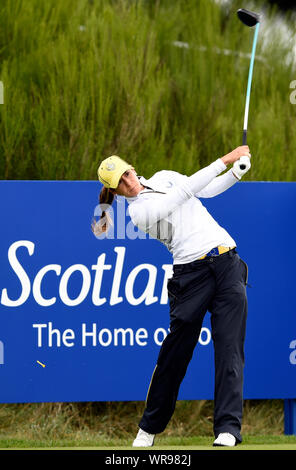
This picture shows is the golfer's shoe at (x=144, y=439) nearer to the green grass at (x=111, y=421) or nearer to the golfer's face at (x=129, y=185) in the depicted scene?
the green grass at (x=111, y=421)

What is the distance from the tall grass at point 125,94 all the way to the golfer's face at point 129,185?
2.23 metres

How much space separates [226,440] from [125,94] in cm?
403

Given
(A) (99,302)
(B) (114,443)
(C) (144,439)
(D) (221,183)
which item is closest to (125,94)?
(A) (99,302)

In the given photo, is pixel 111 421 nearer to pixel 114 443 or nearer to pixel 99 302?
pixel 114 443

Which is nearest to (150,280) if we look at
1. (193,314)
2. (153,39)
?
(193,314)

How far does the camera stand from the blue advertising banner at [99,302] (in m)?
5.45

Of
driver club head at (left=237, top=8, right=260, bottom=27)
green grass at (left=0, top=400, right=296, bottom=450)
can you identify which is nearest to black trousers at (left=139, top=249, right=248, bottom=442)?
green grass at (left=0, top=400, right=296, bottom=450)

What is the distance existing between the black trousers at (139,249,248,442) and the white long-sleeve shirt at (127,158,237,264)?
10 centimetres

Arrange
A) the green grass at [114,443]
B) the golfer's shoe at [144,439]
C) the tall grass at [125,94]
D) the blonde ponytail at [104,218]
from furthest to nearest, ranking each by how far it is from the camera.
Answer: the tall grass at [125,94], the green grass at [114,443], the blonde ponytail at [104,218], the golfer's shoe at [144,439]

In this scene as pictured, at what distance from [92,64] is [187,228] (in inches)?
131

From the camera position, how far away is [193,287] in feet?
14.8

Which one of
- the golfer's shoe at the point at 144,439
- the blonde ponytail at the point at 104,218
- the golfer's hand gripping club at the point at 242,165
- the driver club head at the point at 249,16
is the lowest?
the golfer's shoe at the point at 144,439

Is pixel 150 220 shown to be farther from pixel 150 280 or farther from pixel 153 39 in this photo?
pixel 153 39

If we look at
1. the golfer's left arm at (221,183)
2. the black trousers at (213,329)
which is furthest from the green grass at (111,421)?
the golfer's left arm at (221,183)
